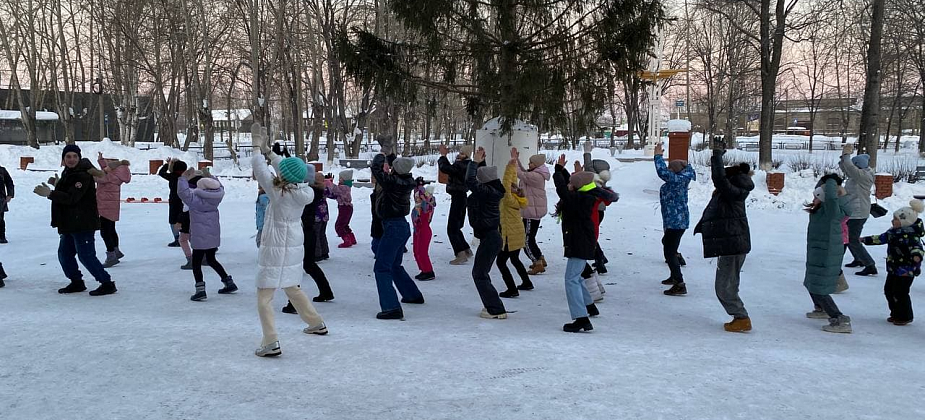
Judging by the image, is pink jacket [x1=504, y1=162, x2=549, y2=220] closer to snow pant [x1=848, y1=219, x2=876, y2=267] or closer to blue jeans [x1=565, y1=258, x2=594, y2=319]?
blue jeans [x1=565, y1=258, x2=594, y2=319]

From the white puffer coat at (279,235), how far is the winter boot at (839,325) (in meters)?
5.04

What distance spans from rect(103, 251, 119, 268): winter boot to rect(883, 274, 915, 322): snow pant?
9.52 m

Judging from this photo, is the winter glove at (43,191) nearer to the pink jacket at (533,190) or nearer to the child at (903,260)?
the pink jacket at (533,190)

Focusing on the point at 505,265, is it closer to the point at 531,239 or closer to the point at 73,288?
the point at 531,239

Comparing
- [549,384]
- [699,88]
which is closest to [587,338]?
[549,384]

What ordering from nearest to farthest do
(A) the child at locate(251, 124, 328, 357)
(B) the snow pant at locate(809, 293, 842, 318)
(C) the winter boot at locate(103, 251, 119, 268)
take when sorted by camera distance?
(A) the child at locate(251, 124, 328, 357) < (B) the snow pant at locate(809, 293, 842, 318) < (C) the winter boot at locate(103, 251, 119, 268)

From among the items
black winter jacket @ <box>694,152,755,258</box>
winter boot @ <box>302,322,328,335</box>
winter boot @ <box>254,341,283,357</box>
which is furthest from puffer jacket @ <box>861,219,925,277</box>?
winter boot @ <box>254,341,283,357</box>

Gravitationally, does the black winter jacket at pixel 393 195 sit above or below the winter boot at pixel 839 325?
above

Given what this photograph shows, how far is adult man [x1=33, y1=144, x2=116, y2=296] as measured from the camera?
7.19m

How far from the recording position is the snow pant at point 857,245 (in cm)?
902

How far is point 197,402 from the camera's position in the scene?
4223 mm

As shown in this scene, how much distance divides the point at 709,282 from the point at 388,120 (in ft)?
70.3

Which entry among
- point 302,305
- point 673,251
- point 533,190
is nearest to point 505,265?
point 533,190

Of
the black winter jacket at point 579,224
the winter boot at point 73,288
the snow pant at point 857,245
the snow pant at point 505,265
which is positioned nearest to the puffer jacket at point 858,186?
the snow pant at point 857,245
